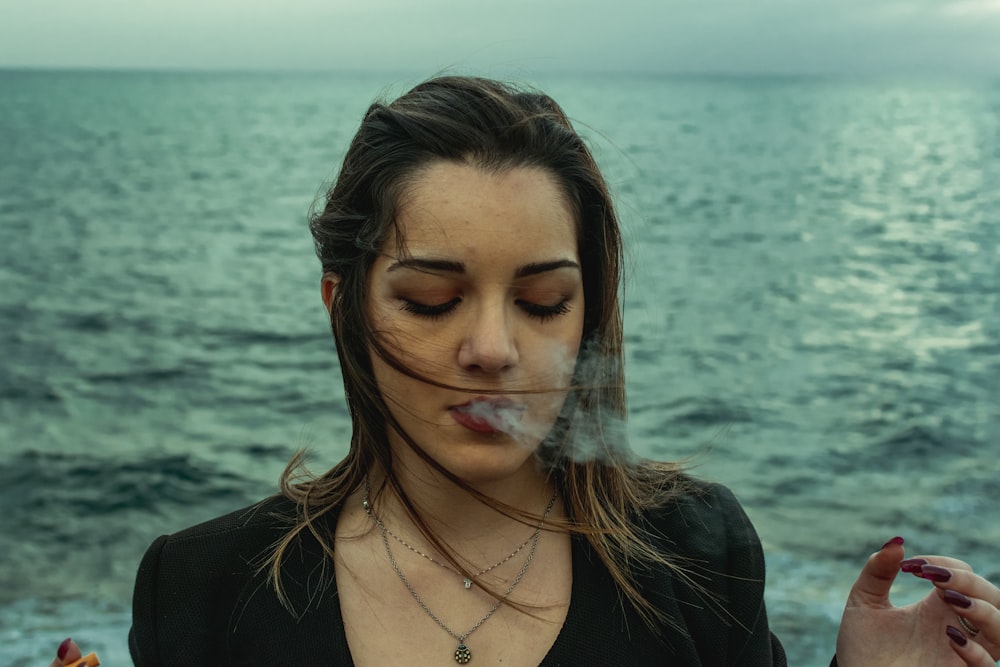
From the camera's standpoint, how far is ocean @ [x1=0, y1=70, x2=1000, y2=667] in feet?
21.6

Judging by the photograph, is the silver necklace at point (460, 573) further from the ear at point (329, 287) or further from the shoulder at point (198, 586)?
the ear at point (329, 287)

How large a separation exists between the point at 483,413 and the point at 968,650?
932 millimetres

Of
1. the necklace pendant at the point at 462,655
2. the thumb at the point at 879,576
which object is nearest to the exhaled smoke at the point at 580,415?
the necklace pendant at the point at 462,655

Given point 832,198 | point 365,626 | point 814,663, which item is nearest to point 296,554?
point 365,626

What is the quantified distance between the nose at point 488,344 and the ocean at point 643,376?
608mm

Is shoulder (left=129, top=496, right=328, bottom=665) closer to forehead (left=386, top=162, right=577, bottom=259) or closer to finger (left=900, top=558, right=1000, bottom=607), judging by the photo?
forehead (left=386, top=162, right=577, bottom=259)

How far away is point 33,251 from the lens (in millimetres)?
17750

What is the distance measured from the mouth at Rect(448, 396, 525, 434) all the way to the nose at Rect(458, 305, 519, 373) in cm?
6

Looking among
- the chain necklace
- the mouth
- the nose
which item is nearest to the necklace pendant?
the chain necklace

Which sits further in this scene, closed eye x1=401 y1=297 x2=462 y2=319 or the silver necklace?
the silver necklace

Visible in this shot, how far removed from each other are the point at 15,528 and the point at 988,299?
1258cm

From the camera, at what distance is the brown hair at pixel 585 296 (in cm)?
185

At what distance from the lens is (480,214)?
173cm

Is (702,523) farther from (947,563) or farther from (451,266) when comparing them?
(451,266)
